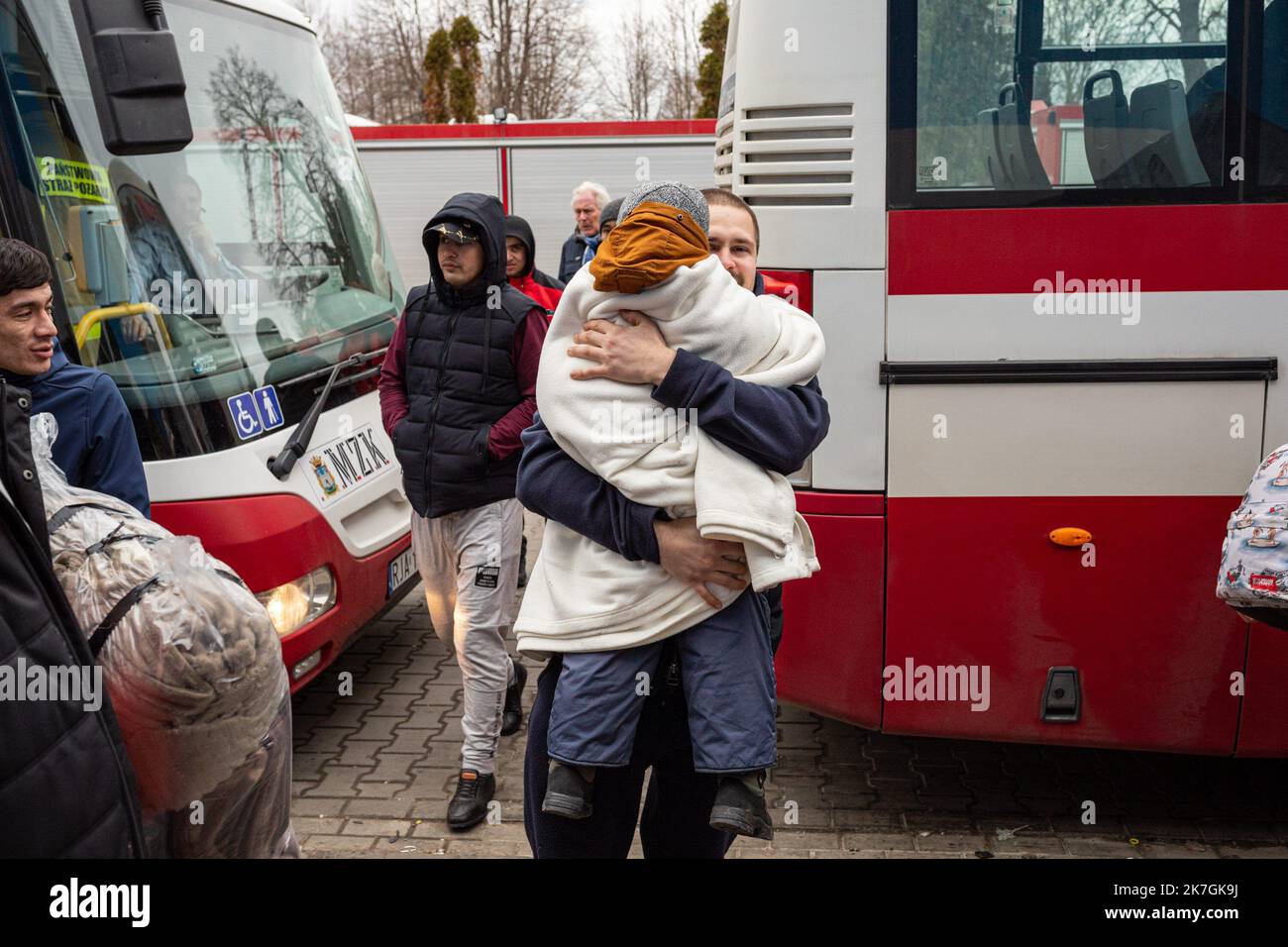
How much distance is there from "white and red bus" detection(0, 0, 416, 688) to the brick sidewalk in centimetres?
50

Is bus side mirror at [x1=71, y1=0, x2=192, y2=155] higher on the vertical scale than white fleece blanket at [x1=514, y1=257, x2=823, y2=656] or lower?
higher

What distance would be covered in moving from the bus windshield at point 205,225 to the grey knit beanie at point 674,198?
7.86ft

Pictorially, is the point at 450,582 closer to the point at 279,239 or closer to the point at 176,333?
the point at 176,333

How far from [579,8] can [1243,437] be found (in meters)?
27.2

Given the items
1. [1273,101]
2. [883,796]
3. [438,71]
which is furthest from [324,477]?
[438,71]

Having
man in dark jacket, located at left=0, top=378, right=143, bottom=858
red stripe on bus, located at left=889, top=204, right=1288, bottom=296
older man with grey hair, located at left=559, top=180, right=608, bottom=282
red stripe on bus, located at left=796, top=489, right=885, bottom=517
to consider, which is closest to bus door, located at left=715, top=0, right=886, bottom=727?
red stripe on bus, located at left=796, top=489, right=885, bottom=517

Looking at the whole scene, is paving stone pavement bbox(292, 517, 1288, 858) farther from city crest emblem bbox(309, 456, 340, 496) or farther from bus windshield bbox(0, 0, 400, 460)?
bus windshield bbox(0, 0, 400, 460)

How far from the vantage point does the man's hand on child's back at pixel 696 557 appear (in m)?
2.15

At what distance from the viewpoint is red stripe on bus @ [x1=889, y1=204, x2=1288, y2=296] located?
3.38 metres

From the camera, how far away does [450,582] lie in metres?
4.25

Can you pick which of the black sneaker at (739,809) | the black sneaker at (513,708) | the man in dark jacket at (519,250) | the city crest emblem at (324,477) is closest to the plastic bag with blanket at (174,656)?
the black sneaker at (739,809)

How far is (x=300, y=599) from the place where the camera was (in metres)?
4.35

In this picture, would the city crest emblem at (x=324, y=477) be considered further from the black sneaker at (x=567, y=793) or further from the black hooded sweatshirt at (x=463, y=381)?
the black sneaker at (x=567, y=793)
